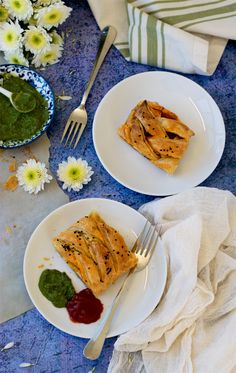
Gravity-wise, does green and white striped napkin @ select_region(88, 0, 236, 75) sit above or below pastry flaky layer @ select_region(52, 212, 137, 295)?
above

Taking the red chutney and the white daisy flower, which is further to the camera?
the white daisy flower

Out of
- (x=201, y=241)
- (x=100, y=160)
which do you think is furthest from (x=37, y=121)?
(x=201, y=241)

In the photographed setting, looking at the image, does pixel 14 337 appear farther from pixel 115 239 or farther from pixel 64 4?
pixel 64 4

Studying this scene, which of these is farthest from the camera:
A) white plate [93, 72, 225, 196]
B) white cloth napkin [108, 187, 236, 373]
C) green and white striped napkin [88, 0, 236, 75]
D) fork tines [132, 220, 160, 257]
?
green and white striped napkin [88, 0, 236, 75]

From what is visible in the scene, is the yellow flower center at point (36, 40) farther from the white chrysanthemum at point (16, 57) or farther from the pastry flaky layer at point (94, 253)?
the pastry flaky layer at point (94, 253)

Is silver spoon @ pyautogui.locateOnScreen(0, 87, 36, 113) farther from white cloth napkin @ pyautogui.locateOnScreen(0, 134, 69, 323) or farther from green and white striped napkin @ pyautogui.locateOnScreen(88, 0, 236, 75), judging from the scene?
green and white striped napkin @ pyautogui.locateOnScreen(88, 0, 236, 75)

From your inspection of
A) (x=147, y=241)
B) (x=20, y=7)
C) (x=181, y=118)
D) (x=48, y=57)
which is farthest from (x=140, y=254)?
(x=20, y=7)

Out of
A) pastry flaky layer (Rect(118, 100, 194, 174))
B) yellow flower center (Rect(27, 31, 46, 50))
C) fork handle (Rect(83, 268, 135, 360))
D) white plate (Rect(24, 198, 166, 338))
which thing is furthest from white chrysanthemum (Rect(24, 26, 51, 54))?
fork handle (Rect(83, 268, 135, 360))

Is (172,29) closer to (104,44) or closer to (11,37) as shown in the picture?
(104,44)
